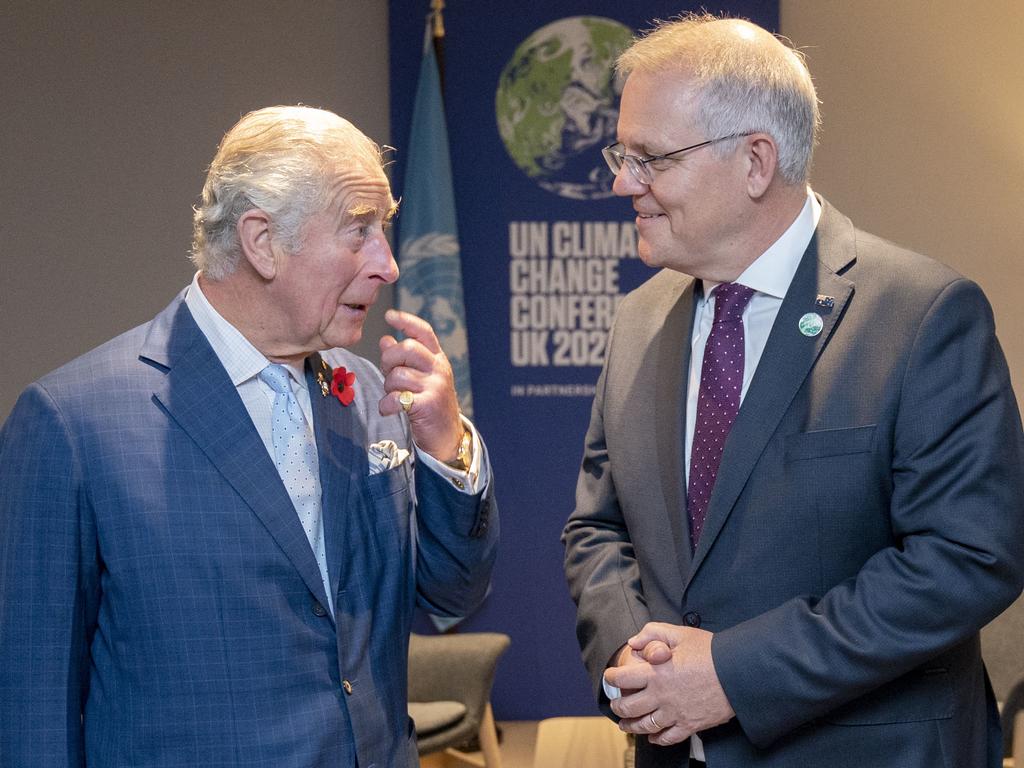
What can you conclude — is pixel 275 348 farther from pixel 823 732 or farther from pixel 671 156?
pixel 823 732

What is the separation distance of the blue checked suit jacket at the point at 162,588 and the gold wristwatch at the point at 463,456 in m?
0.22

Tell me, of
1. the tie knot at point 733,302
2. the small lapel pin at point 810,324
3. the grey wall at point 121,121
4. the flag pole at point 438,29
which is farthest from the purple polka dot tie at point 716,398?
the grey wall at point 121,121

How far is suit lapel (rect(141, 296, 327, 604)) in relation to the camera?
6.02 ft

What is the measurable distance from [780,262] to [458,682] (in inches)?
118

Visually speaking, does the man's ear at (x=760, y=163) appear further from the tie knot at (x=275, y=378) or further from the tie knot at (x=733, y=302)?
the tie knot at (x=275, y=378)

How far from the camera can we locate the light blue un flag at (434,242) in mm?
5309

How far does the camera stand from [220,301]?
1.97 metres

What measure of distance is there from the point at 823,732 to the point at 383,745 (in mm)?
718

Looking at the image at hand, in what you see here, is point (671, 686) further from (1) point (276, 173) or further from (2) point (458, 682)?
(2) point (458, 682)

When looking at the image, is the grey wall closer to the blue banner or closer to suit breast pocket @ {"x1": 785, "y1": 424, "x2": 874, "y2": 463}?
the blue banner

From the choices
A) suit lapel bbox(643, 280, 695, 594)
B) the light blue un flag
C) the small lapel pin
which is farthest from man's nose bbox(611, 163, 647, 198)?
the light blue un flag

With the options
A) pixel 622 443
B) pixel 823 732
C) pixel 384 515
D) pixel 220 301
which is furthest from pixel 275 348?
pixel 823 732

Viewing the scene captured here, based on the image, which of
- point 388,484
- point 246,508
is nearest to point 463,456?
point 388,484

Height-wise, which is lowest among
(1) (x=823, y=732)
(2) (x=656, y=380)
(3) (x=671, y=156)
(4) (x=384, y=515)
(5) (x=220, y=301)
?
(1) (x=823, y=732)
